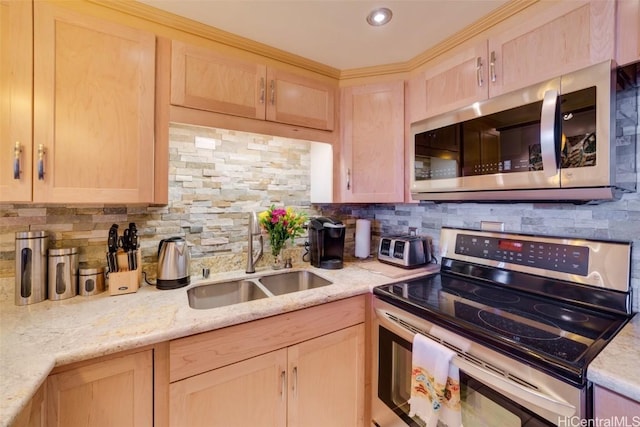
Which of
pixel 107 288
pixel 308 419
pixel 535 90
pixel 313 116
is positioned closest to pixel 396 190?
pixel 313 116

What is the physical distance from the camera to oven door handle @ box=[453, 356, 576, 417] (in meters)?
0.71

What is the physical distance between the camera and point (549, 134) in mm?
952

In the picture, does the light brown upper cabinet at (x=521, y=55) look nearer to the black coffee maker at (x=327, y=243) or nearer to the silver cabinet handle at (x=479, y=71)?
the silver cabinet handle at (x=479, y=71)

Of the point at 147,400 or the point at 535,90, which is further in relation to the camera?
the point at 535,90

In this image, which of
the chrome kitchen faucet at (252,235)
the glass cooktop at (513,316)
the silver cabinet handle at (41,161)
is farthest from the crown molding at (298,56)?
the glass cooktop at (513,316)

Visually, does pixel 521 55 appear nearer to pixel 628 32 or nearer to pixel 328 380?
pixel 628 32

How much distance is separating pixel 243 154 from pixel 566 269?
174 cm

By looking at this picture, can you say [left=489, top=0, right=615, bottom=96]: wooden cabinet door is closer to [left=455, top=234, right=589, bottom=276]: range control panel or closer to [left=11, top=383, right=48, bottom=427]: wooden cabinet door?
[left=455, top=234, right=589, bottom=276]: range control panel

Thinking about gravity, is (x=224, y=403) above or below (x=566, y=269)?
below

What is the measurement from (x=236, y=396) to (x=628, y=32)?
1.86 metres

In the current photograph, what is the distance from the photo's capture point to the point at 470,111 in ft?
4.10

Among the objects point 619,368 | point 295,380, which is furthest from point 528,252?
point 295,380

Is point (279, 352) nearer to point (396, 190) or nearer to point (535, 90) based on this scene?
point (396, 190)

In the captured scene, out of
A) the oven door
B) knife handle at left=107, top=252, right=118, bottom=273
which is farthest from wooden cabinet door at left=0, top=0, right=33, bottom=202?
the oven door
